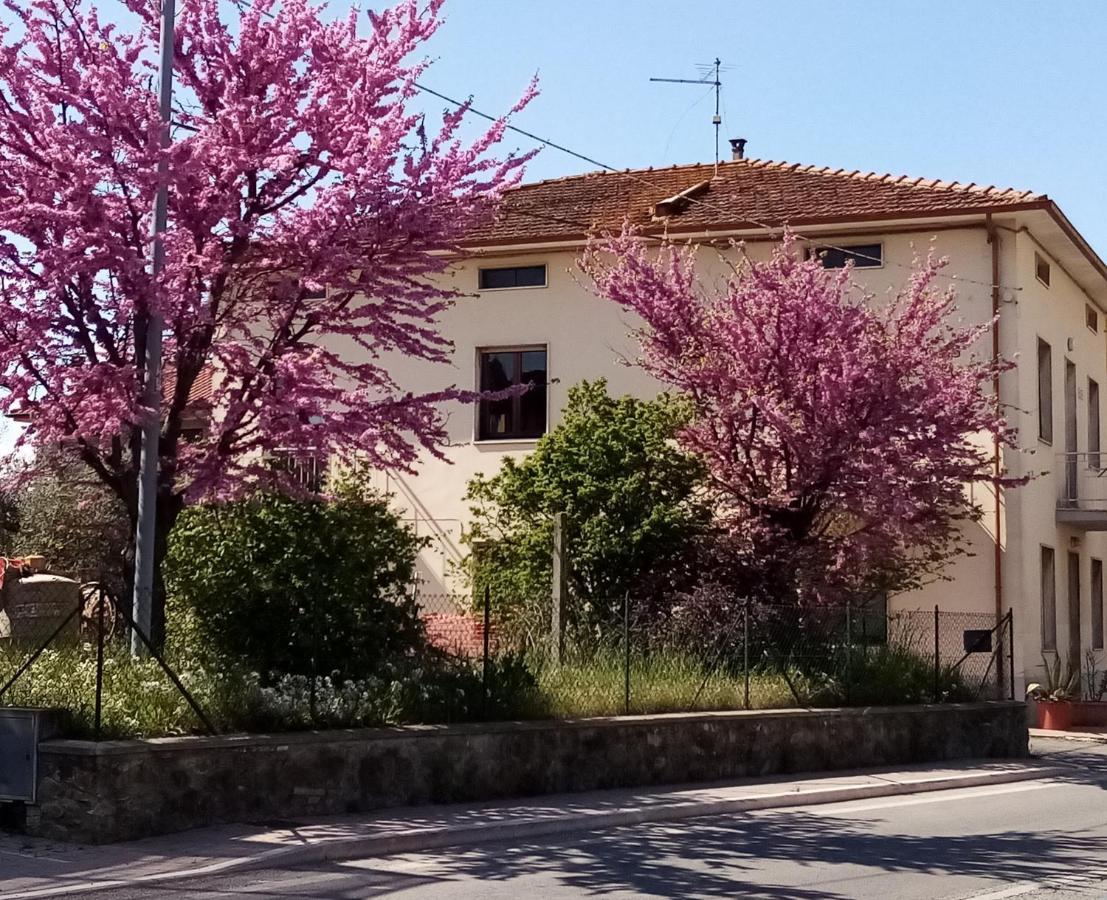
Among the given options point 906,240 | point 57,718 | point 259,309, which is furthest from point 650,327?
point 57,718

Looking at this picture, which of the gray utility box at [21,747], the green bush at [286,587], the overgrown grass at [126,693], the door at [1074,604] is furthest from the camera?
the door at [1074,604]

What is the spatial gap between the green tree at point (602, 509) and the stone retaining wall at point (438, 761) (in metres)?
3.10

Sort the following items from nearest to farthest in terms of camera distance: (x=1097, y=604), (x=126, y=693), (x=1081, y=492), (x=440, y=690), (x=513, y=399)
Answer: (x=126, y=693)
(x=440, y=690)
(x=513, y=399)
(x=1081, y=492)
(x=1097, y=604)

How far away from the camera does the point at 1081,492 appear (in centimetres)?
2738

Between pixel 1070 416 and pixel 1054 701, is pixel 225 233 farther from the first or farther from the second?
pixel 1070 416

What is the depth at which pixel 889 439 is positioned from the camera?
19062 millimetres

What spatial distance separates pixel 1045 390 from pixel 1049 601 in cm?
360

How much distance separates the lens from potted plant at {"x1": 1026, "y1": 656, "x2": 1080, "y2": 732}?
24.1 m

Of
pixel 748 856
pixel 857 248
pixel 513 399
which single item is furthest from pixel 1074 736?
pixel 748 856

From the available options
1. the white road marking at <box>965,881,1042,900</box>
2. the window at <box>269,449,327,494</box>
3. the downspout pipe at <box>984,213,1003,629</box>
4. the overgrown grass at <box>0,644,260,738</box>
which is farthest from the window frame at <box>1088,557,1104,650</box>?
the overgrown grass at <box>0,644,260,738</box>

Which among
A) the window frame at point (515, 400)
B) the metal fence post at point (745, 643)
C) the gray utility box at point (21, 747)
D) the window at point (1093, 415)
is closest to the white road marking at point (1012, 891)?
the gray utility box at point (21, 747)

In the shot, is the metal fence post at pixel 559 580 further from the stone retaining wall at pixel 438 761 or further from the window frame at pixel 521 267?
the window frame at pixel 521 267

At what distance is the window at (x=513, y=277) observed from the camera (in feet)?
86.1

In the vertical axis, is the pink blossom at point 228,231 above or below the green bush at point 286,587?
Result: above
